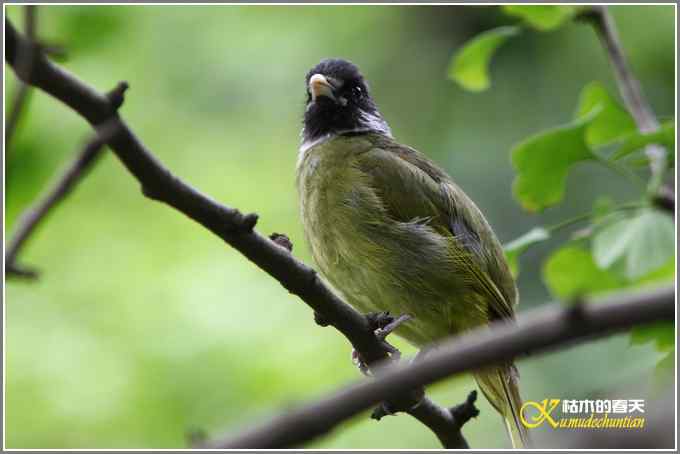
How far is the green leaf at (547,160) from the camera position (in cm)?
298

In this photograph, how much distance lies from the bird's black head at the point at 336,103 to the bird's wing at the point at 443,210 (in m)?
0.48

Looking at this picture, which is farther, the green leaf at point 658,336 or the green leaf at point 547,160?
the green leaf at point 547,160

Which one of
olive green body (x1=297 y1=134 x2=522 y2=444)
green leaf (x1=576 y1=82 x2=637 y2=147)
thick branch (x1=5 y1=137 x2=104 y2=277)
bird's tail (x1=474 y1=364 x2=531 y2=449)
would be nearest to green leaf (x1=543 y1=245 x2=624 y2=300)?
green leaf (x1=576 y1=82 x2=637 y2=147)

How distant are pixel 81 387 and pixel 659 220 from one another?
13.3 feet

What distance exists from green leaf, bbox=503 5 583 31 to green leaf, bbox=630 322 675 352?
4.08 feet

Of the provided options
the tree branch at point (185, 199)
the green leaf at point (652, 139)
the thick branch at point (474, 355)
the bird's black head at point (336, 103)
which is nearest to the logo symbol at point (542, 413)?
the tree branch at point (185, 199)

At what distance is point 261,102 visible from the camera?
8.15 metres

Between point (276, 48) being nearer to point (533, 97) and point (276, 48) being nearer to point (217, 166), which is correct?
point (217, 166)

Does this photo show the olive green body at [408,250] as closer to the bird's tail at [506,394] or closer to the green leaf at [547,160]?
the bird's tail at [506,394]

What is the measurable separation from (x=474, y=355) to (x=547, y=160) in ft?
6.69

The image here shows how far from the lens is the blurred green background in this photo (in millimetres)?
5590

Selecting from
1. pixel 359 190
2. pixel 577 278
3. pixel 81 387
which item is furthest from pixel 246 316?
pixel 577 278

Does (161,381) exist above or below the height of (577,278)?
above

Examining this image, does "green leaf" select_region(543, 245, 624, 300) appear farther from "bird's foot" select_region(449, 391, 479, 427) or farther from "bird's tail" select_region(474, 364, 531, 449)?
"bird's tail" select_region(474, 364, 531, 449)
